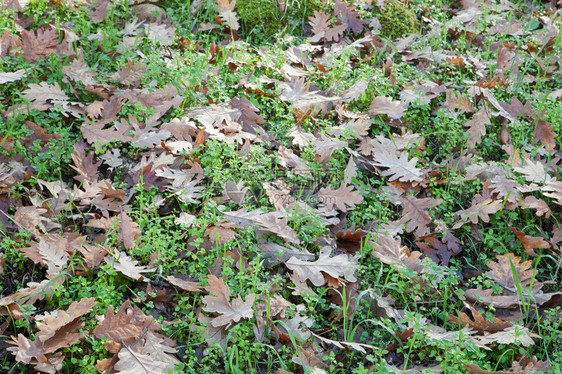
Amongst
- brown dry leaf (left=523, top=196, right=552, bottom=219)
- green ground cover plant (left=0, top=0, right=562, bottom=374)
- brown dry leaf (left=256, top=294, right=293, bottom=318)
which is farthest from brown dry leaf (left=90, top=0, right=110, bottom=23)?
brown dry leaf (left=523, top=196, right=552, bottom=219)

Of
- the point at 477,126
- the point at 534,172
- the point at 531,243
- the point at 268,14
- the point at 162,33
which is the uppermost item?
the point at 268,14

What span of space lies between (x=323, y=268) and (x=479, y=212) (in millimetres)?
1144

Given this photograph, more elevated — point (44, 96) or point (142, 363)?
point (44, 96)

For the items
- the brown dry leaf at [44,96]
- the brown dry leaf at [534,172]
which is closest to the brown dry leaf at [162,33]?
the brown dry leaf at [44,96]

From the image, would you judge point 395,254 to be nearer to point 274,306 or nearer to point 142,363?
point 274,306

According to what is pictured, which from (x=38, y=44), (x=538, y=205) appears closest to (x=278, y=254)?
(x=538, y=205)

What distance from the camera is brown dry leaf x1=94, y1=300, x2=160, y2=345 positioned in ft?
6.92

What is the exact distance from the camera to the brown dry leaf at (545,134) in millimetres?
3432

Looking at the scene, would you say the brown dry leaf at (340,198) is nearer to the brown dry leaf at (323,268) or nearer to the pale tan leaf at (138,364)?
the brown dry leaf at (323,268)

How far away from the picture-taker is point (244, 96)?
348 cm

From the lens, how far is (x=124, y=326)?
7.02 ft

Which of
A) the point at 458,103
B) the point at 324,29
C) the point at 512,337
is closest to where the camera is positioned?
the point at 512,337

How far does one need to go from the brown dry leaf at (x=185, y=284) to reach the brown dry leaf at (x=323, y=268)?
1.61 ft

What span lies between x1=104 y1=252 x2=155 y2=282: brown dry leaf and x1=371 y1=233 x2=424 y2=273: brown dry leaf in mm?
1240
